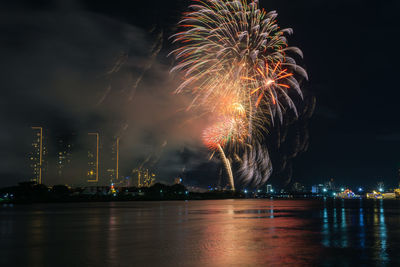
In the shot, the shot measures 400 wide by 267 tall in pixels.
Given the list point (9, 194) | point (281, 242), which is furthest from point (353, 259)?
point (9, 194)

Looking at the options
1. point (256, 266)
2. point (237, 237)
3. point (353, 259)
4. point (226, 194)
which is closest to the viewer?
point (256, 266)

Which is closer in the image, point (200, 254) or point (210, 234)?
point (200, 254)

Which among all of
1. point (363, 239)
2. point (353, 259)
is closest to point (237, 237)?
point (363, 239)

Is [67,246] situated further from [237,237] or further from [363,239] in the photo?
[363,239]

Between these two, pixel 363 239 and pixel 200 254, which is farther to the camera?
pixel 363 239

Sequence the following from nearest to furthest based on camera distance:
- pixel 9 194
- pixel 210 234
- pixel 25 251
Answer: pixel 25 251 < pixel 210 234 < pixel 9 194

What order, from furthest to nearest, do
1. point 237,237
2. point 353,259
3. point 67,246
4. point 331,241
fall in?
point 237,237, point 331,241, point 67,246, point 353,259

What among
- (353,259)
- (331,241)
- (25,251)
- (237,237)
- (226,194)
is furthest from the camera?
(226,194)

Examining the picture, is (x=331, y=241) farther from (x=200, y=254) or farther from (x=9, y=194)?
(x=9, y=194)
